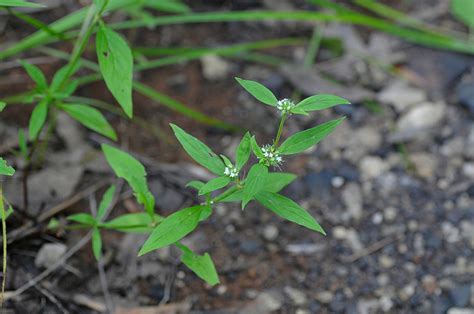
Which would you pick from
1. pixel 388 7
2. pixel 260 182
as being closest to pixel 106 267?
pixel 260 182

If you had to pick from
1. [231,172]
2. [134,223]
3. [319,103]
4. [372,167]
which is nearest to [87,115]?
[134,223]

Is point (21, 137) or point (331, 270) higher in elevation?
point (331, 270)

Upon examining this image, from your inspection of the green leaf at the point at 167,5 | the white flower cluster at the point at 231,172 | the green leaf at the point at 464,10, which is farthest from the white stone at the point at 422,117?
the white flower cluster at the point at 231,172

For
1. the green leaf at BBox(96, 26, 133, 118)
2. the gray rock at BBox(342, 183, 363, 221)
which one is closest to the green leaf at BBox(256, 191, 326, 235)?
the green leaf at BBox(96, 26, 133, 118)

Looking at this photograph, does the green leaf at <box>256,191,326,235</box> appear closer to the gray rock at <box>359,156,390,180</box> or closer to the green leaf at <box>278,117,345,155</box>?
the green leaf at <box>278,117,345,155</box>

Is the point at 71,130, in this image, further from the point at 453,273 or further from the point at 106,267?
the point at 453,273

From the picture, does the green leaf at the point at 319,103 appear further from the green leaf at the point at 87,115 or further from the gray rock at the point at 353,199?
the gray rock at the point at 353,199

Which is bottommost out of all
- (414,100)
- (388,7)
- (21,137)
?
(21,137)
